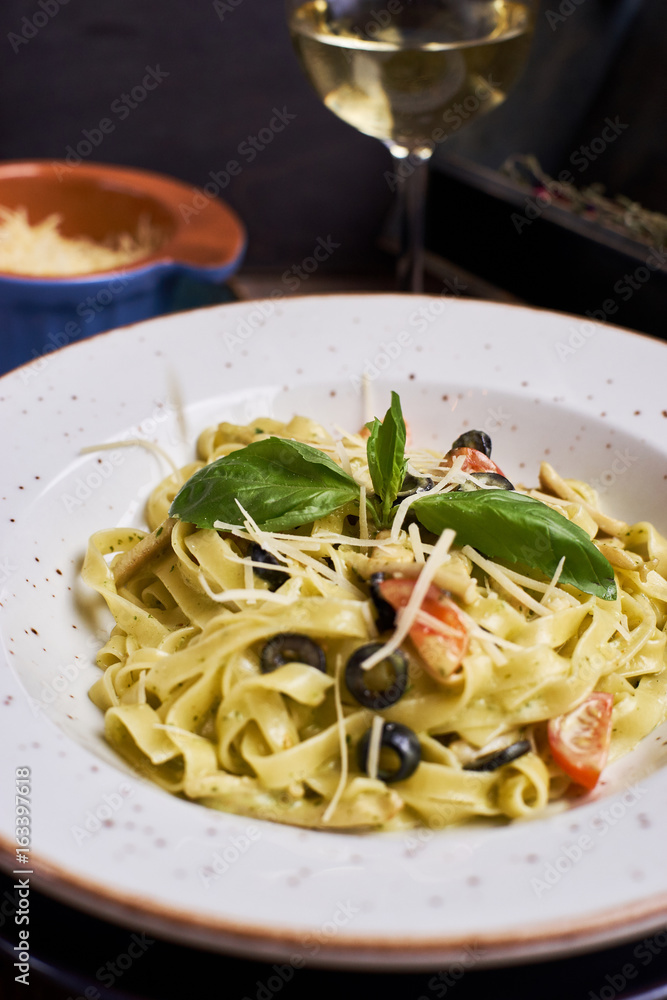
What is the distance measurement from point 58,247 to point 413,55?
2.26 m

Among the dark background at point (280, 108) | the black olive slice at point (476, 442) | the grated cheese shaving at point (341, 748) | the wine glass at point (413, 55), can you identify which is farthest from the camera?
the dark background at point (280, 108)

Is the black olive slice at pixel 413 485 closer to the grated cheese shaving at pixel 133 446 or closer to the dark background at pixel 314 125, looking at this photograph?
the grated cheese shaving at pixel 133 446

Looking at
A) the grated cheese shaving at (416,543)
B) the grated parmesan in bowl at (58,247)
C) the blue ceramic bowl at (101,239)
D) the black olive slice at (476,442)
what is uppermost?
the grated cheese shaving at (416,543)

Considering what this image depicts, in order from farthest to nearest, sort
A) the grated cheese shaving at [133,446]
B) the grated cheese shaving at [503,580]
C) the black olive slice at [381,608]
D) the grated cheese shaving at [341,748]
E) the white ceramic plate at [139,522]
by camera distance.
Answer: the grated cheese shaving at [133,446] < the grated cheese shaving at [503,580] < the black olive slice at [381,608] < the grated cheese shaving at [341,748] < the white ceramic plate at [139,522]

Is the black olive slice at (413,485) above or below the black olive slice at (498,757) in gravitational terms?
above

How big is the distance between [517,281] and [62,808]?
3.63 meters

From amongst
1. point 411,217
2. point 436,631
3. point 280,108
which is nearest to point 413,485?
point 436,631

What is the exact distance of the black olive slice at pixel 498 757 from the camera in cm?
227

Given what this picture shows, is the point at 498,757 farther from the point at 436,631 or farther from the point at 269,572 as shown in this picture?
the point at 269,572

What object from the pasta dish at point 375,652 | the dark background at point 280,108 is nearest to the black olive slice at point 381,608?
the pasta dish at point 375,652

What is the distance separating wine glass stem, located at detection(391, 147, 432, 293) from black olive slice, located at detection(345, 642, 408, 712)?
265cm

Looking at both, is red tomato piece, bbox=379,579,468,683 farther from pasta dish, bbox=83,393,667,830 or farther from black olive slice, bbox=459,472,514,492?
black olive slice, bbox=459,472,514,492

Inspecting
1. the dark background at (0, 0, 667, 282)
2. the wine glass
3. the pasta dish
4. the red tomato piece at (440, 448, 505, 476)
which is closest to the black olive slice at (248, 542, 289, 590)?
the pasta dish

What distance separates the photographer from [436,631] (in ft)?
7.20
